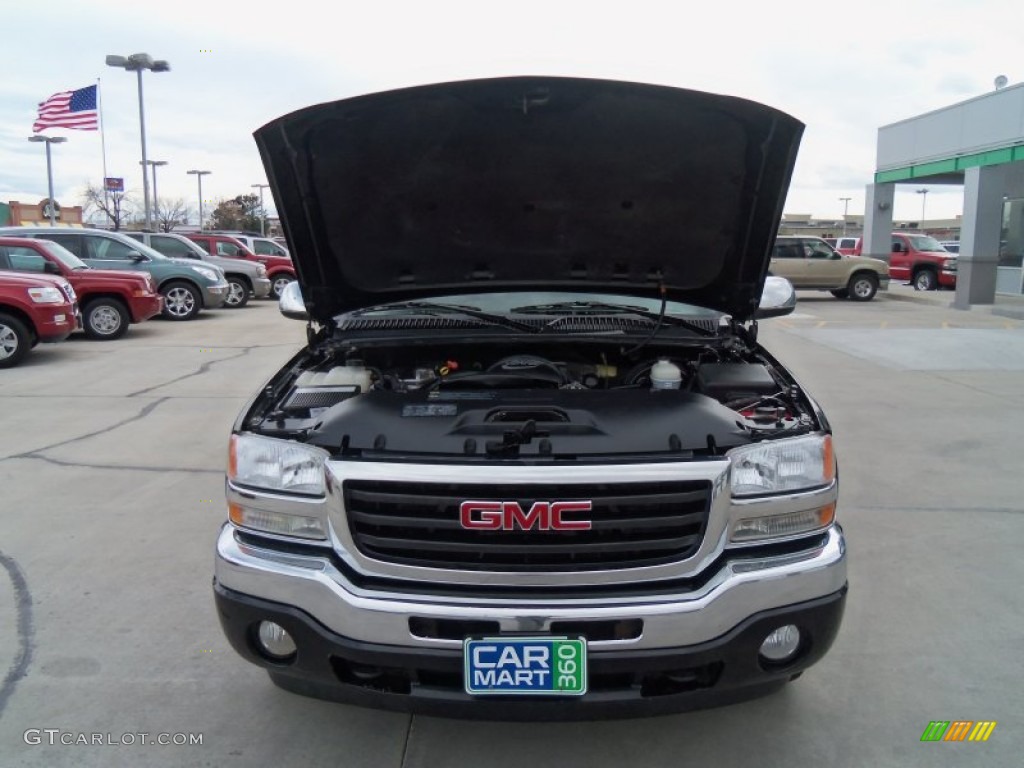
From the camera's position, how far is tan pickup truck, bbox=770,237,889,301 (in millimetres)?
20734

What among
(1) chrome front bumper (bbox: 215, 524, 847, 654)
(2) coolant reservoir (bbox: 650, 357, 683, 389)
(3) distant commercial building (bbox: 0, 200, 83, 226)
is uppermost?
(3) distant commercial building (bbox: 0, 200, 83, 226)

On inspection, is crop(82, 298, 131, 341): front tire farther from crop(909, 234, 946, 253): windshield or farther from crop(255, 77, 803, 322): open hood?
crop(909, 234, 946, 253): windshield

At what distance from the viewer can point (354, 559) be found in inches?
94.0

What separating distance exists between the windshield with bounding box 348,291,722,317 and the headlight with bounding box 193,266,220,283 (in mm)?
13385

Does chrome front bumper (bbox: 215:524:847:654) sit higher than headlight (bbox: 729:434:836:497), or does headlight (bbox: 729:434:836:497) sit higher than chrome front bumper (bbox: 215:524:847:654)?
headlight (bbox: 729:434:836:497)

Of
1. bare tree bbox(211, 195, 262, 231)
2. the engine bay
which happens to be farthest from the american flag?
bare tree bbox(211, 195, 262, 231)

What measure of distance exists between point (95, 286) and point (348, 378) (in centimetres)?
1087

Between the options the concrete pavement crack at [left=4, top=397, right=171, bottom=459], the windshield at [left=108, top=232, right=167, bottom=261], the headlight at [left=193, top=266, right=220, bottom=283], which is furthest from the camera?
the headlight at [left=193, top=266, right=220, bottom=283]

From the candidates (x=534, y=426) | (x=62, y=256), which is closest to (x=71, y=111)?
(x=62, y=256)

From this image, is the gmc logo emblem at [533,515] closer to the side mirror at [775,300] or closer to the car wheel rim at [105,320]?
the side mirror at [775,300]

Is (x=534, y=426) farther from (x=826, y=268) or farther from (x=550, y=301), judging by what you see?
(x=826, y=268)

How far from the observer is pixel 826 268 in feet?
68.1

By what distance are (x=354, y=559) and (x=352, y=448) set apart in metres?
0.33

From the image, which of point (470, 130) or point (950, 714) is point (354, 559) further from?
point (950, 714)
